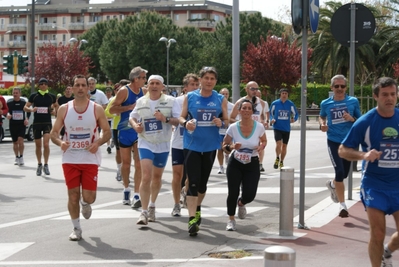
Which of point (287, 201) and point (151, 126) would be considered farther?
point (151, 126)

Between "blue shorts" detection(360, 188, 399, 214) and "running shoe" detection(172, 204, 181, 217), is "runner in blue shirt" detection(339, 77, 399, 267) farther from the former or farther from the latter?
"running shoe" detection(172, 204, 181, 217)

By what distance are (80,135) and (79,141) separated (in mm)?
70

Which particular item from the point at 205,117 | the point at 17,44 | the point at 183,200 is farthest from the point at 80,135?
the point at 17,44

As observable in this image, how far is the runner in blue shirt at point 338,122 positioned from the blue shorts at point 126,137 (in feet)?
9.33

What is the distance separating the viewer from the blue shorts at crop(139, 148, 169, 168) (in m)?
10.8


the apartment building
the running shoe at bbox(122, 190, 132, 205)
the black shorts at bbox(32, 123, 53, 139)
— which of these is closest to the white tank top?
the running shoe at bbox(122, 190, 132, 205)

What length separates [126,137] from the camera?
40.9ft

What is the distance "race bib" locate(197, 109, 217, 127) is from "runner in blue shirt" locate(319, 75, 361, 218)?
7.26 ft

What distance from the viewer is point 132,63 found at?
8581 cm

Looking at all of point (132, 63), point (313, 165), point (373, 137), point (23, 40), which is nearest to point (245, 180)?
point (373, 137)

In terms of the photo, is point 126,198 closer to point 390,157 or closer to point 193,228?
point 193,228

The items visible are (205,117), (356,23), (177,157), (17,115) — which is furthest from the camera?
(17,115)

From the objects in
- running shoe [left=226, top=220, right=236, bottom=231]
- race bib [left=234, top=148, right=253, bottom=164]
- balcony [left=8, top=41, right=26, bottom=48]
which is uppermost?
balcony [left=8, top=41, right=26, bottom=48]

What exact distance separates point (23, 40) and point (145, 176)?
117 m
